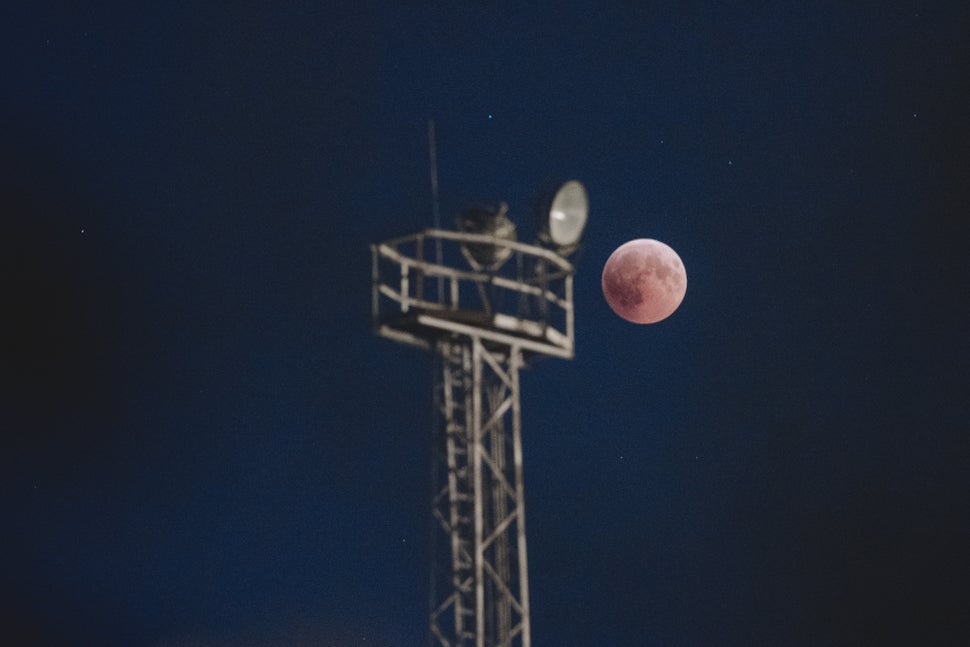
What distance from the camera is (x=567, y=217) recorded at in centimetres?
1435

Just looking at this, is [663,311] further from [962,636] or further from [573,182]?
[962,636]

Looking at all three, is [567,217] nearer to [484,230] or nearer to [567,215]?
[567,215]

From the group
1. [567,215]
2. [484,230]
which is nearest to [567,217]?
[567,215]

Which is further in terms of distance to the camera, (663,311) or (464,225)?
(663,311)

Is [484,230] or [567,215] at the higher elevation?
[567,215]

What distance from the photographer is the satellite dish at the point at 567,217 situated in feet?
46.5

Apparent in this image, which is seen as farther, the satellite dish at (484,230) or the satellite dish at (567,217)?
the satellite dish at (567,217)

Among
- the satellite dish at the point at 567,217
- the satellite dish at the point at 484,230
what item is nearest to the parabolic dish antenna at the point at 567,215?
the satellite dish at the point at 567,217

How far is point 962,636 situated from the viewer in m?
20.9

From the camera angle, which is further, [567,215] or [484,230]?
[567,215]

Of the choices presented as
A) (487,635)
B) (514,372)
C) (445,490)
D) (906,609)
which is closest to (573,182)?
(514,372)

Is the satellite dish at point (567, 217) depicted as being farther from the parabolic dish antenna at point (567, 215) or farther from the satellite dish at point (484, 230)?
the satellite dish at point (484, 230)

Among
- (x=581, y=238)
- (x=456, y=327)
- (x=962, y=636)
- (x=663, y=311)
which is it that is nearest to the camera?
(x=456, y=327)

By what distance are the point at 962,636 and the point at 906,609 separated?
2.95 ft
